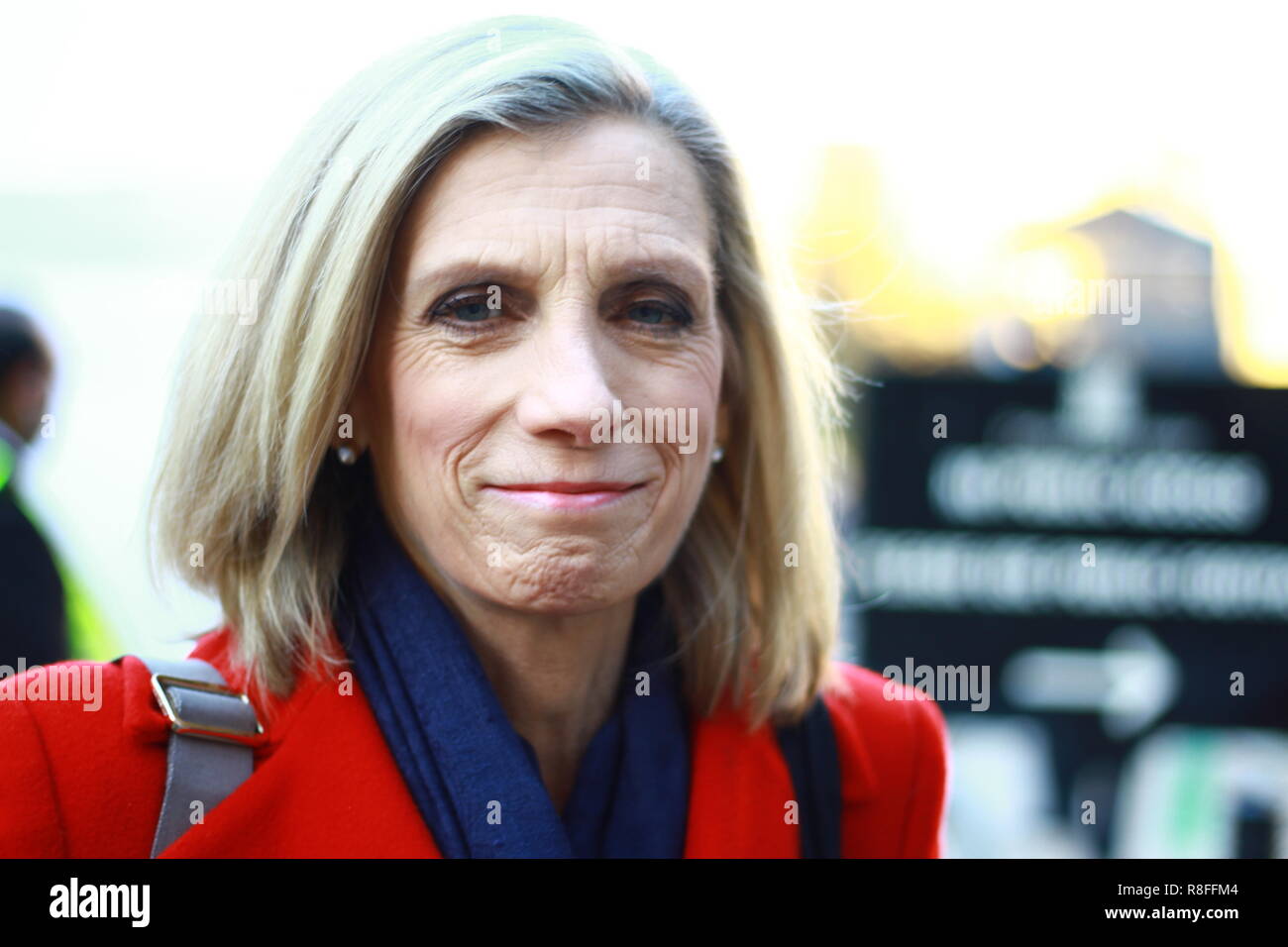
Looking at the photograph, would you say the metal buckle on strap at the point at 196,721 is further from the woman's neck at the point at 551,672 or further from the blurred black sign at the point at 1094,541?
the blurred black sign at the point at 1094,541

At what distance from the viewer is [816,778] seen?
2.16m

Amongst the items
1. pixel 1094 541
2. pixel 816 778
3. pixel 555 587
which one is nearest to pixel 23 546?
pixel 555 587

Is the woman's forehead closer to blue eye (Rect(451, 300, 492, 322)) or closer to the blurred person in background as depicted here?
blue eye (Rect(451, 300, 492, 322))

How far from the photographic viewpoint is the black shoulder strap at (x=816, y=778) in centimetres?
210

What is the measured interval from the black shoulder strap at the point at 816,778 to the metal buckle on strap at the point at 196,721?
0.94m

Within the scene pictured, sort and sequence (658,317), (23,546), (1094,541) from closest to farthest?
1. (658,317)
2. (23,546)
3. (1094,541)

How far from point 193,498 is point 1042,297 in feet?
12.8

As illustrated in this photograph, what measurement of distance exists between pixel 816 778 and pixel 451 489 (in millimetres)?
878

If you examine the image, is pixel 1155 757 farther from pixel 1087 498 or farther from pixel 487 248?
pixel 487 248

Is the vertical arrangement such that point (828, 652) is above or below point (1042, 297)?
below

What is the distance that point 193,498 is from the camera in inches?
76.5

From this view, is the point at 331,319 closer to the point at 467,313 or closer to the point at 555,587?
the point at 467,313
